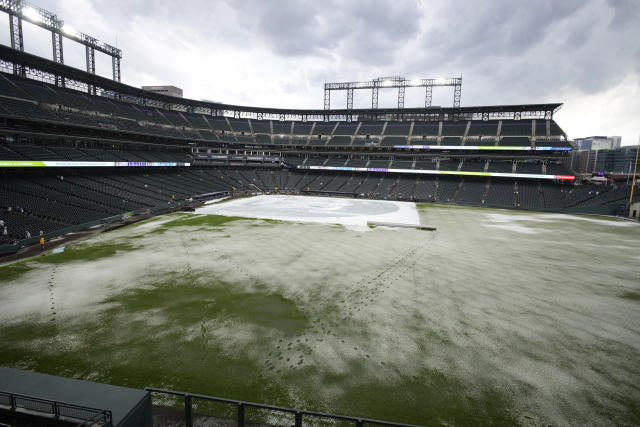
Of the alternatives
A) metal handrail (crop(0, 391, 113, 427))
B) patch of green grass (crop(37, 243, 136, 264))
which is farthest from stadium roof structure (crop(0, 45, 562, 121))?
metal handrail (crop(0, 391, 113, 427))

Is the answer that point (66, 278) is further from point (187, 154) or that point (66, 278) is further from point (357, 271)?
point (187, 154)

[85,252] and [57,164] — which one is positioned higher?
[57,164]

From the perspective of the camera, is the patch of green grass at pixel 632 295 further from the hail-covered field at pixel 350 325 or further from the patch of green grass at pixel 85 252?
the patch of green grass at pixel 85 252

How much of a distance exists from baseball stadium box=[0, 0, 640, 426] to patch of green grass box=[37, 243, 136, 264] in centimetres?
24

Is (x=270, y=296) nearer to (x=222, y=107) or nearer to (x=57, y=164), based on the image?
(x=57, y=164)

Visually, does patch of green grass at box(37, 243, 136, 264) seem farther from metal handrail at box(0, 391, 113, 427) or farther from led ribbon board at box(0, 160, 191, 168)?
metal handrail at box(0, 391, 113, 427)

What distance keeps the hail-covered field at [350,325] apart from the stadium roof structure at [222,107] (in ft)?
116

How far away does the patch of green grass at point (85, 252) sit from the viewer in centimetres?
2088

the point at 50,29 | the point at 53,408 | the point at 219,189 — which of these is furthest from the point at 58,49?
the point at 53,408

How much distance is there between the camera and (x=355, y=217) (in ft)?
132

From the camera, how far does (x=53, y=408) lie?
589cm

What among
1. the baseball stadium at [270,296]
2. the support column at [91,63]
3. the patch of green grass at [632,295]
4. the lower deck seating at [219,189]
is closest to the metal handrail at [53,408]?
the baseball stadium at [270,296]

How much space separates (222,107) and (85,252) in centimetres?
6525

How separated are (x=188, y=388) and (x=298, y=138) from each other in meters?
76.9
